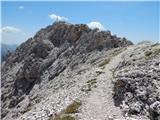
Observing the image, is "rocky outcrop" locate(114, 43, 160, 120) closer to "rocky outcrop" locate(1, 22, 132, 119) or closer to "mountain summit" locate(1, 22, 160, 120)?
"mountain summit" locate(1, 22, 160, 120)

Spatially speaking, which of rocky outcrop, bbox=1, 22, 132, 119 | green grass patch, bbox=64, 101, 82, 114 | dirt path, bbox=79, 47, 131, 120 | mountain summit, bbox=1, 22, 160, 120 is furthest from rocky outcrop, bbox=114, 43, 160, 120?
rocky outcrop, bbox=1, 22, 132, 119

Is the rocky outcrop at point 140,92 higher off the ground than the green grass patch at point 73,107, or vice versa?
the rocky outcrop at point 140,92

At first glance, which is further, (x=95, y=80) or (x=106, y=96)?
(x=95, y=80)

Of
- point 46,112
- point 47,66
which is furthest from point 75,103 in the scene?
point 47,66

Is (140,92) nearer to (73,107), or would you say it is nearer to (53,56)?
(73,107)

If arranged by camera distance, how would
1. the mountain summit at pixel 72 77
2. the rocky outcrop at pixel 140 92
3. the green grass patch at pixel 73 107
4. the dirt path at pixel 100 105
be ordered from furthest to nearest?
the mountain summit at pixel 72 77 → the green grass patch at pixel 73 107 → the dirt path at pixel 100 105 → the rocky outcrop at pixel 140 92

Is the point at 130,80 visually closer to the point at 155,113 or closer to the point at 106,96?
the point at 106,96

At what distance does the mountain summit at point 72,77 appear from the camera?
34625 millimetres

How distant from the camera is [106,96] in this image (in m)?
37.4

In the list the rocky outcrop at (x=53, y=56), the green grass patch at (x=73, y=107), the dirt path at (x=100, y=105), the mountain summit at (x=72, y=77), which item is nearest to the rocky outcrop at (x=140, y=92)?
the mountain summit at (x=72, y=77)

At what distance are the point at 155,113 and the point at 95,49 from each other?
2808 inches

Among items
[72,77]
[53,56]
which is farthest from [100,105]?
[53,56]

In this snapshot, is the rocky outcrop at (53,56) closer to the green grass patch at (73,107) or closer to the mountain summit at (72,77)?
the mountain summit at (72,77)

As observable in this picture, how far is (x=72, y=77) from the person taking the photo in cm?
6838
